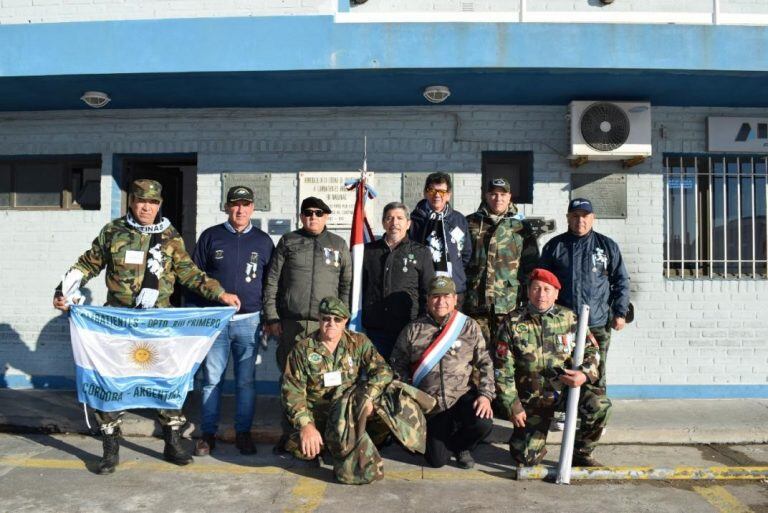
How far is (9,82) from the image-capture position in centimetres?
565

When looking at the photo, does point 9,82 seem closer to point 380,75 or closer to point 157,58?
point 157,58

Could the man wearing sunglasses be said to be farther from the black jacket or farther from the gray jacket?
the black jacket

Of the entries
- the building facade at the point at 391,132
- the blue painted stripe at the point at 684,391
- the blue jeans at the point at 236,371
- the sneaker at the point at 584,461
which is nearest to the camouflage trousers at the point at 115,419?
the blue jeans at the point at 236,371

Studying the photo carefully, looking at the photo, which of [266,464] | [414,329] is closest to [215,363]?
[266,464]

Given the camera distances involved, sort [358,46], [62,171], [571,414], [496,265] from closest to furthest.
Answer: [571,414]
[496,265]
[358,46]
[62,171]

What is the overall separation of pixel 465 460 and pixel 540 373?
2.70ft

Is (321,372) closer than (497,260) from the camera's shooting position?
Yes

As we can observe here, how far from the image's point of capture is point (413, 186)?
6406mm

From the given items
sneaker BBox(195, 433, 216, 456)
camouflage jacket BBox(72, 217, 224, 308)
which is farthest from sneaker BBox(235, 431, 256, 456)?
camouflage jacket BBox(72, 217, 224, 308)

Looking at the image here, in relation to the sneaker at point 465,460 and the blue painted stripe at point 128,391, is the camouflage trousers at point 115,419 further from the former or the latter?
the sneaker at point 465,460

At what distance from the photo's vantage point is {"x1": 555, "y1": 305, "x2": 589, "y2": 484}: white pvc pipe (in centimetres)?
396

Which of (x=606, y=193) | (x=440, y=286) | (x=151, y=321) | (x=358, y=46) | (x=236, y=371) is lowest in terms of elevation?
(x=236, y=371)

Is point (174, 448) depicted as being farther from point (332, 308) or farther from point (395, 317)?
point (395, 317)

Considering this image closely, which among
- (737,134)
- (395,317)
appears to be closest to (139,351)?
(395,317)
